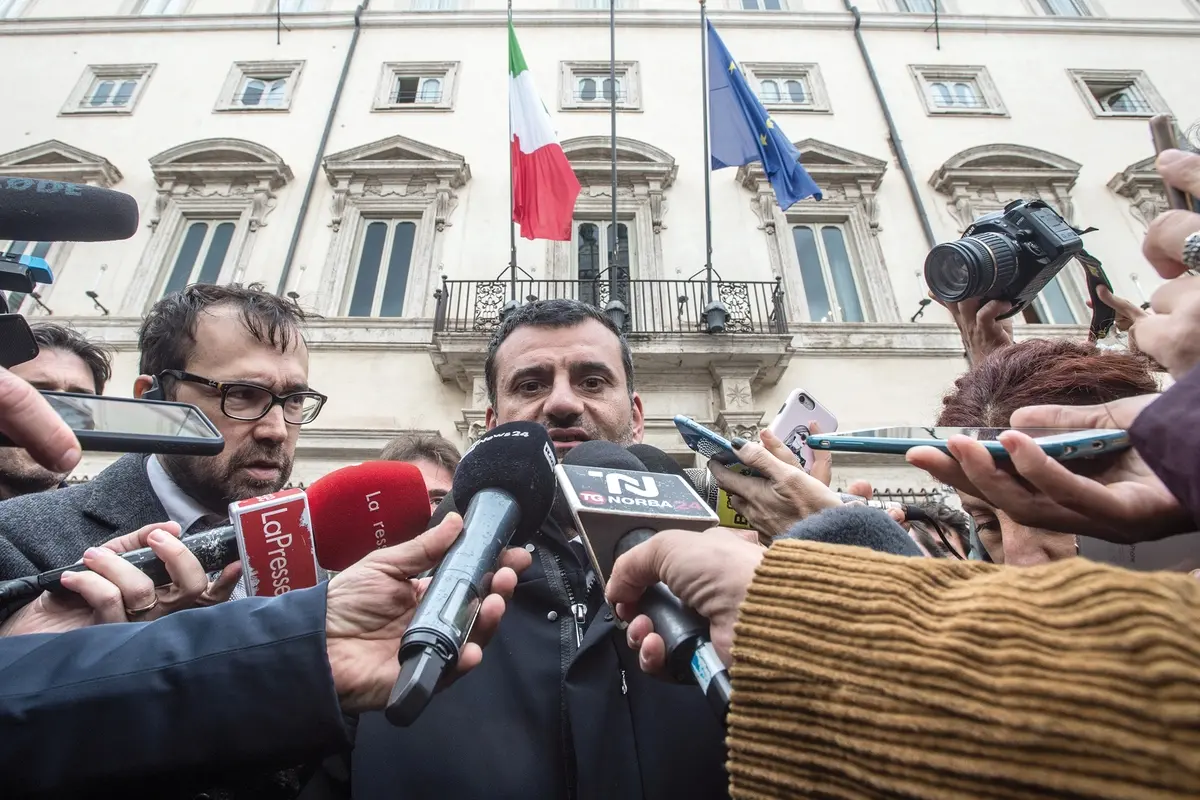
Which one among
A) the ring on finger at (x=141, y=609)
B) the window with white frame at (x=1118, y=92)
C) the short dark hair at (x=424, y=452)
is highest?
the window with white frame at (x=1118, y=92)

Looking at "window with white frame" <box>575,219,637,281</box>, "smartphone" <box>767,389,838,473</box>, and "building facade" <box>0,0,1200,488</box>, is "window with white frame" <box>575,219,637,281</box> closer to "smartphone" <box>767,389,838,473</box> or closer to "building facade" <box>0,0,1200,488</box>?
"building facade" <box>0,0,1200,488</box>

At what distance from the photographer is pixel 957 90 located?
13.7 m

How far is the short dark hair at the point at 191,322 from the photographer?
7.96ft

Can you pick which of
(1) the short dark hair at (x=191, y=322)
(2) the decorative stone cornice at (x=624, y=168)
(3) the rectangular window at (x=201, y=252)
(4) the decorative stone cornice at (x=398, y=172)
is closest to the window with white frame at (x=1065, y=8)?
(2) the decorative stone cornice at (x=624, y=168)

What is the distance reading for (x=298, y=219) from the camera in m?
11.2

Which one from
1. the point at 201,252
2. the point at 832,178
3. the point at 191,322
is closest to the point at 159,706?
the point at 191,322

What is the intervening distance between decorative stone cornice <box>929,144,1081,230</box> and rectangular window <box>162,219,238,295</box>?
43.1 feet

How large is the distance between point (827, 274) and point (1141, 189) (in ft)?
19.5

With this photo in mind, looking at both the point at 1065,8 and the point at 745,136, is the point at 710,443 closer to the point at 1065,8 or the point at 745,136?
the point at 745,136

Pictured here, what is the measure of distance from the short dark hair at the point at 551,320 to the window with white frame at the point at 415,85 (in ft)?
39.1

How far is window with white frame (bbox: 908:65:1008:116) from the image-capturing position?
516 inches

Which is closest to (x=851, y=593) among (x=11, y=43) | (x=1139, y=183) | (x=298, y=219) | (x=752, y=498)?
(x=752, y=498)

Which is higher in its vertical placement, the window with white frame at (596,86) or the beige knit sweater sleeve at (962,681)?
the window with white frame at (596,86)

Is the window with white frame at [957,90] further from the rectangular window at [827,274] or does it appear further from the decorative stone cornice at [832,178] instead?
the rectangular window at [827,274]
